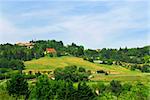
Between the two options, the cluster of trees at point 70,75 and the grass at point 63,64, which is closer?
the cluster of trees at point 70,75

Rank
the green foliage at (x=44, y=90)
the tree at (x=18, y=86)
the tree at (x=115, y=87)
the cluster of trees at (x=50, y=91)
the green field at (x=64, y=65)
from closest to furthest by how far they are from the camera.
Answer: the green foliage at (x=44, y=90) < the cluster of trees at (x=50, y=91) < the tree at (x=18, y=86) < the tree at (x=115, y=87) < the green field at (x=64, y=65)

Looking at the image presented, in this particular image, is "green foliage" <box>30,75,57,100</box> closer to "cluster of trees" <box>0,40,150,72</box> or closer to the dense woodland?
the dense woodland

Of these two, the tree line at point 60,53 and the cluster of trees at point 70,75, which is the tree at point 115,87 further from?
the tree line at point 60,53

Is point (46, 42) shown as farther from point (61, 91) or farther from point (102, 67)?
point (61, 91)

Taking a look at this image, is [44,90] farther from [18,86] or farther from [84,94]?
[84,94]

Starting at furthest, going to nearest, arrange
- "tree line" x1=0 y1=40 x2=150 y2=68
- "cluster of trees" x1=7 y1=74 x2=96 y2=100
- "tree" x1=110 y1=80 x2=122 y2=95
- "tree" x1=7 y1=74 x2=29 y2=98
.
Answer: "tree line" x1=0 y1=40 x2=150 y2=68 → "tree" x1=110 y1=80 x2=122 y2=95 → "tree" x1=7 y1=74 x2=29 y2=98 → "cluster of trees" x1=7 y1=74 x2=96 y2=100

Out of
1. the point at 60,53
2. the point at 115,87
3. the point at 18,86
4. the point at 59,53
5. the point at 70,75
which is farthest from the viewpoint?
the point at 60,53

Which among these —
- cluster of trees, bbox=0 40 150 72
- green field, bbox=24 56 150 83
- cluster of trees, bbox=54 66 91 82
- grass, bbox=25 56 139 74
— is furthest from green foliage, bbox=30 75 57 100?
cluster of trees, bbox=0 40 150 72

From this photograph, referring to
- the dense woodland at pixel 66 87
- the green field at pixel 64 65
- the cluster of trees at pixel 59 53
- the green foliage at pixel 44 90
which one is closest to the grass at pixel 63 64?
the green field at pixel 64 65

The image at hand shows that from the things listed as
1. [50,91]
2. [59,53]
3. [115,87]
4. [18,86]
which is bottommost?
[115,87]

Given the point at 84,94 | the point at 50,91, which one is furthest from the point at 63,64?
the point at 50,91

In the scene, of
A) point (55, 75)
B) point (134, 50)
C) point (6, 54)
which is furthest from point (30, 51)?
point (134, 50)

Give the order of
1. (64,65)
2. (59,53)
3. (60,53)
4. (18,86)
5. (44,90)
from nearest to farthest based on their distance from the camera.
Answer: (18,86)
(44,90)
(64,65)
(59,53)
(60,53)

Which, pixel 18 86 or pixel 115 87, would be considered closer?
pixel 18 86
